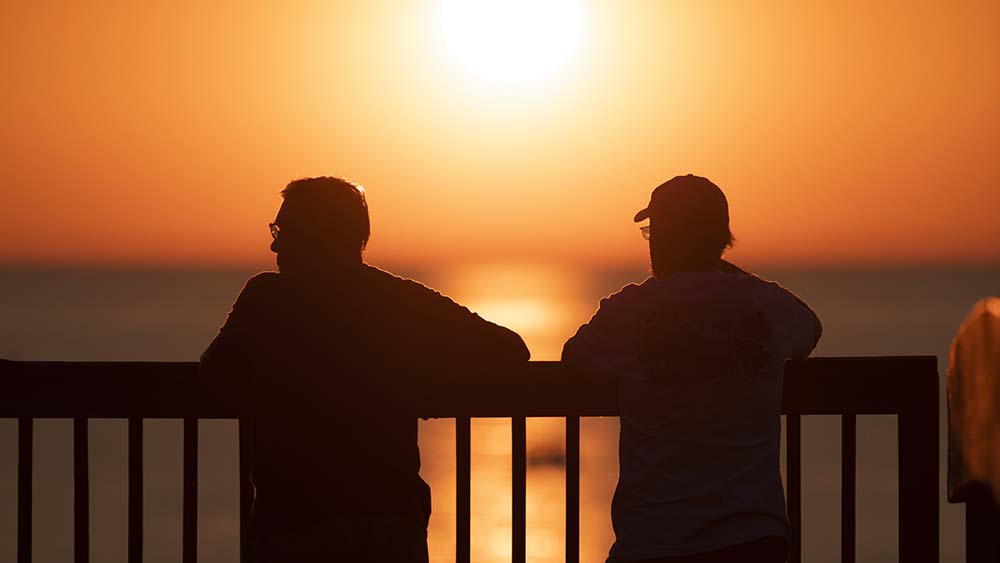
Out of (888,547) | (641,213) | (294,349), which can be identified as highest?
(641,213)

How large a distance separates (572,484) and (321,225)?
99 cm

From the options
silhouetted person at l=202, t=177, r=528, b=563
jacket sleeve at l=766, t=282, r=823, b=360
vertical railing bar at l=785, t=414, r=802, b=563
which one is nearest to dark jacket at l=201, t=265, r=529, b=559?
silhouetted person at l=202, t=177, r=528, b=563

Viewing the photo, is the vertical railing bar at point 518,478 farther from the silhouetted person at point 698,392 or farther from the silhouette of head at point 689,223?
the silhouette of head at point 689,223

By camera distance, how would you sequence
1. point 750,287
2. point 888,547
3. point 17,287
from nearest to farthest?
point 750,287 < point 888,547 < point 17,287

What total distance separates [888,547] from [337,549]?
48.4 feet

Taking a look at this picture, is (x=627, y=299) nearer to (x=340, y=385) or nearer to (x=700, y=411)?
(x=700, y=411)

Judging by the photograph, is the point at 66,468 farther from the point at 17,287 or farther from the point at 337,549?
the point at 17,287

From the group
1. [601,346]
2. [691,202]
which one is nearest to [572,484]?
[601,346]

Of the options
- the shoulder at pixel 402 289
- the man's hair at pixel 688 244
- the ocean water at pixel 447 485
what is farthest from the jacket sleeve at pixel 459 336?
the ocean water at pixel 447 485

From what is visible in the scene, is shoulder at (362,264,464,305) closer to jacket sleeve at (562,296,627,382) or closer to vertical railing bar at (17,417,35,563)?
jacket sleeve at (562,296,627,382)

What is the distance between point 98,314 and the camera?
252 ft

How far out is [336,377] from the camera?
11.1 ft

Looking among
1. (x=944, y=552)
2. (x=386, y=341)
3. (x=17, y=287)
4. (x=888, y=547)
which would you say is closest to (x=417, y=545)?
(x=386, y=341)

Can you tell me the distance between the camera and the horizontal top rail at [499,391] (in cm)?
384
